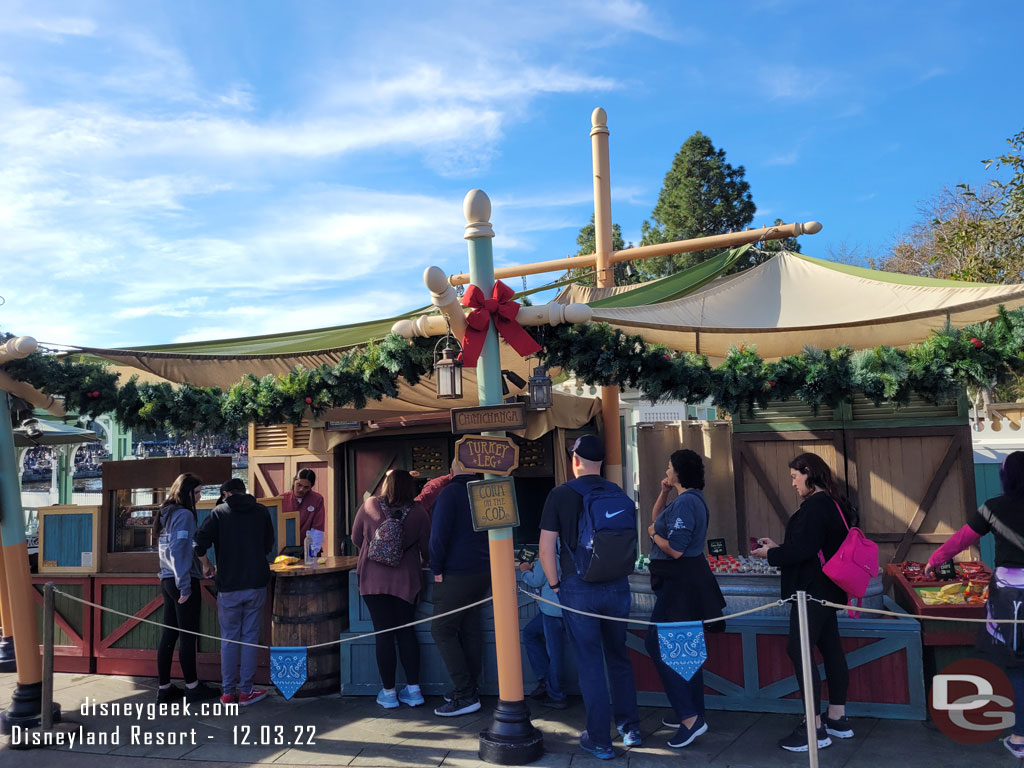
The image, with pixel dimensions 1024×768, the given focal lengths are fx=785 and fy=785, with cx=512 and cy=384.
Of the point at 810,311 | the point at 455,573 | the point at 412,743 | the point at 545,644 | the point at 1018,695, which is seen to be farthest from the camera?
the point at 810,311

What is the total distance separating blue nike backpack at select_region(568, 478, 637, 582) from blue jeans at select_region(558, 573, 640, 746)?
11 centimetres

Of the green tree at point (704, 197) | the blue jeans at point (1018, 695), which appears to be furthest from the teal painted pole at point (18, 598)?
the green tree at point (704, 197)

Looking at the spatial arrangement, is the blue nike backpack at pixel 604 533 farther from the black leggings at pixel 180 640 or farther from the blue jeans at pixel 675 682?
the black leggings at pixel 180 640

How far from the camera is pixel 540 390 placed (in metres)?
5.52

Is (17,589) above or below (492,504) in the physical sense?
below

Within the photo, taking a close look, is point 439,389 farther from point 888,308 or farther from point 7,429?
point 888,308

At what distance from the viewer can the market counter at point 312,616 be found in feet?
19.4

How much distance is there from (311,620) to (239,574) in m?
0.67

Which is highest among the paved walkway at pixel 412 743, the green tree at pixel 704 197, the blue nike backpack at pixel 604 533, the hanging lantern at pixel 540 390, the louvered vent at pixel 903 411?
the green tree at pixel 704 197

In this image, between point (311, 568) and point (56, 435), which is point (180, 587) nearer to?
point (311, 568)

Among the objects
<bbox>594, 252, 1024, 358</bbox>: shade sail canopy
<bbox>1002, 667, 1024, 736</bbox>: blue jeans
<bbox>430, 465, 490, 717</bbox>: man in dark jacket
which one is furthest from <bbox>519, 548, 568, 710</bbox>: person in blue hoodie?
<bbox>1002, 667, 1024, 736</bbox>: blue jeans

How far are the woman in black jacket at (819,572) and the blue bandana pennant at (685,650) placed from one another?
59 cm

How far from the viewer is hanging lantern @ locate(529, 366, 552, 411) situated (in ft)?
17.9

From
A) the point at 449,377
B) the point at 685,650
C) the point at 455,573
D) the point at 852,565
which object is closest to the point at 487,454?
the point at 449,377
